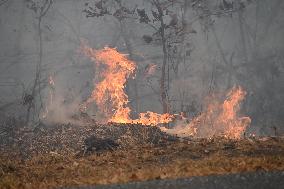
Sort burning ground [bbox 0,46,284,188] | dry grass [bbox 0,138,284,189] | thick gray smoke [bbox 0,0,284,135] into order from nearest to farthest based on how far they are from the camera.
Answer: dry grass [bbox 0,138,284,189]
burning ground [bbox 0,46,284,188]
thick gray smoke [bbox 0,0,284,135]

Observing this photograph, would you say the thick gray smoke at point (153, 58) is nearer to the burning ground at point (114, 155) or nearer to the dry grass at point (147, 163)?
the burning ground at point (114, 155)

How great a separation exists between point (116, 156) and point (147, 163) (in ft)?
4.67

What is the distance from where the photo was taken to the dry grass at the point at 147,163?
24.7 ft

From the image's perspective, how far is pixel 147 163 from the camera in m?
9.27

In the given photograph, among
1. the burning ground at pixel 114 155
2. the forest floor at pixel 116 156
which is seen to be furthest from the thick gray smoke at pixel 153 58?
the forest floor at pixel 116 156

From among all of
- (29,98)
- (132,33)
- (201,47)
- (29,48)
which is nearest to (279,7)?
(201,47)

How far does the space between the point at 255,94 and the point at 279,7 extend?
9.70m

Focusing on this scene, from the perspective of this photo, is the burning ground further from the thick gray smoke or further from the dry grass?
the thick gray smoke

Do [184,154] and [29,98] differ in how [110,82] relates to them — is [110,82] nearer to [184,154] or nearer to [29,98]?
[29,98]

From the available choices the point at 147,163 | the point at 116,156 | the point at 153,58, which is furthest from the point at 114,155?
the point at 153,58

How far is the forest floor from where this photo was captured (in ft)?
25.0

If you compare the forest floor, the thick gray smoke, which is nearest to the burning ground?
the forest floor

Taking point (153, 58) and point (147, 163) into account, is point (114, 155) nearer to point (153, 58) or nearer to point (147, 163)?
point (147, 163)

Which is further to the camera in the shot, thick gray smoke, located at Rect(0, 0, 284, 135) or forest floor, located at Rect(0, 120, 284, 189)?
thick gray smoke, located at Rect(0, 0, 284, 135)
